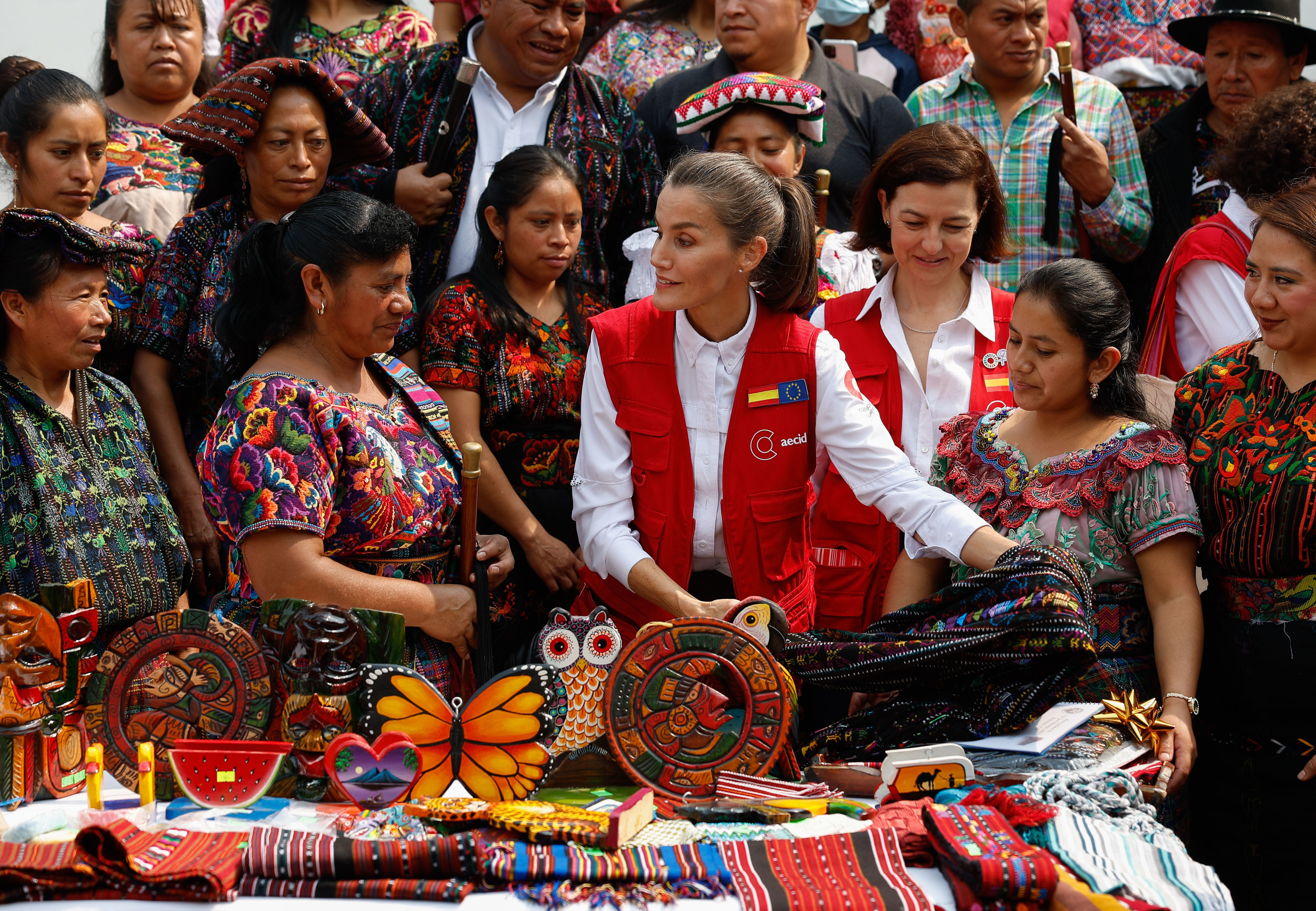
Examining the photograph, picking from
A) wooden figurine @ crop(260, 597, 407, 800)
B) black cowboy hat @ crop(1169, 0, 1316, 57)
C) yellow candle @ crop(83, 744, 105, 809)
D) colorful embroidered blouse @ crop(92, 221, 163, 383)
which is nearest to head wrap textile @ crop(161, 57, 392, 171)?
colorful embroidered blouse @ crop(92, 221, 163, 383)

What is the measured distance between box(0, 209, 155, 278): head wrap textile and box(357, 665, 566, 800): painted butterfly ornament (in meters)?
1.30

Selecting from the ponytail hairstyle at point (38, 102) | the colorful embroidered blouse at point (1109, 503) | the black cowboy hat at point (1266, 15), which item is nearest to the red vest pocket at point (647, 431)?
the colorful embroidered blouse at point (1109, 503)

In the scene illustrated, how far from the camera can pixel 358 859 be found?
1.75m

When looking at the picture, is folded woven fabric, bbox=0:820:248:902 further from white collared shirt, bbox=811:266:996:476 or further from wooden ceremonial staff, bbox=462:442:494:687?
white collared shirt, bbox=811:266:996:476

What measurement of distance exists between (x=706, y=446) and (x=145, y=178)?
2.26 meters

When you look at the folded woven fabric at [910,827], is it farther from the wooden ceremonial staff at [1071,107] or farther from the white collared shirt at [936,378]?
the wooden ceremonial staff at [1071,107]

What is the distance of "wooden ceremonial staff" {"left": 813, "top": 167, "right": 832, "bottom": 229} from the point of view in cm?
357

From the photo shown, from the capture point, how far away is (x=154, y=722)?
2078mm

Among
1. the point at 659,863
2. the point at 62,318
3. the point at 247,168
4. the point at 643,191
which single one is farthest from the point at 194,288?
the point at 659,863

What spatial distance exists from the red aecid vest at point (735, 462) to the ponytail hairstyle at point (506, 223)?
52 cm

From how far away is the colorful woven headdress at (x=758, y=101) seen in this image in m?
3.39

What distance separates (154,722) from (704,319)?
4.72 feet

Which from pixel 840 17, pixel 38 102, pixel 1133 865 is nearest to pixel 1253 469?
pixel 1133 865

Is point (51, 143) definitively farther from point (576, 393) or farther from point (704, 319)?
point (704, 319)
